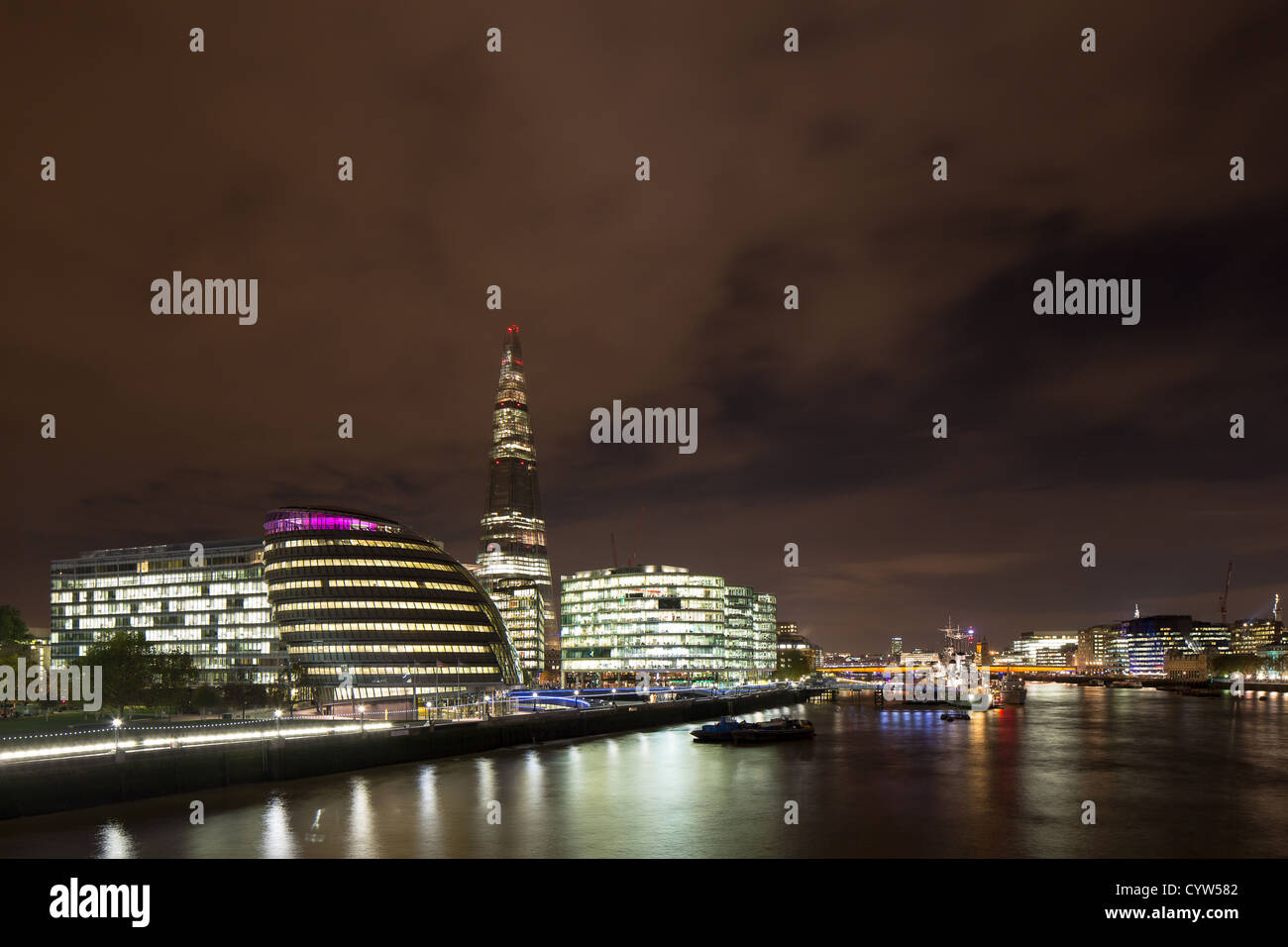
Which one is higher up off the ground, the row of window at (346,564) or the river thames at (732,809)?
the row of window at (346,564)

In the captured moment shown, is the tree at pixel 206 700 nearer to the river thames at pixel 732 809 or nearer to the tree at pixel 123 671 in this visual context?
the tree at pixel 123 671

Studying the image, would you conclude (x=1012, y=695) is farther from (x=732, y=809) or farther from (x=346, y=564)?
(x=732, y=809)

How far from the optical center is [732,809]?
52.2m

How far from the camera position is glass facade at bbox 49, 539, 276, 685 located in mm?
158500

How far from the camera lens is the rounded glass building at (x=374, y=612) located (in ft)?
430

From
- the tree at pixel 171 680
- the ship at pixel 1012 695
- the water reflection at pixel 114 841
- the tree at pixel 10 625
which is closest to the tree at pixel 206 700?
the tree at pixel 171 680

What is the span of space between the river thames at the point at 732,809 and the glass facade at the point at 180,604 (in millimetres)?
90871

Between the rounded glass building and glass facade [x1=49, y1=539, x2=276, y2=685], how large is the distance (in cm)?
1433

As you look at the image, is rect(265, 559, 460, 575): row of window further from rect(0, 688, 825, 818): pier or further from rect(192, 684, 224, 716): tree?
rect(0, 688, 825, 818): pier

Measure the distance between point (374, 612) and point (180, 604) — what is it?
183 ft

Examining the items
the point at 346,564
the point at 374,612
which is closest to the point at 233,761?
the point at 374,612
